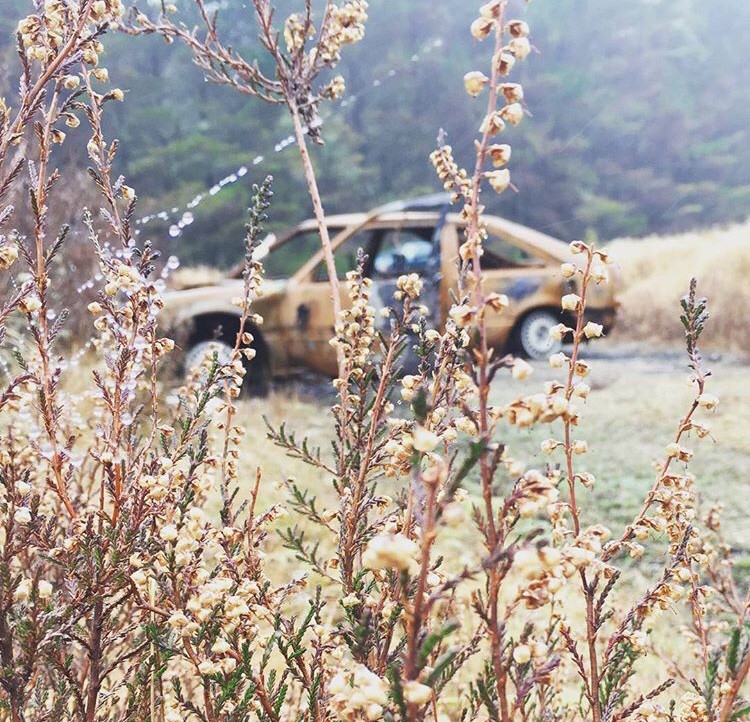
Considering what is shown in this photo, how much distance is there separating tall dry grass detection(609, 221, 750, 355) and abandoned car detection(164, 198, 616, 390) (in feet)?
6.63

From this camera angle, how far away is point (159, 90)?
20.0 metres

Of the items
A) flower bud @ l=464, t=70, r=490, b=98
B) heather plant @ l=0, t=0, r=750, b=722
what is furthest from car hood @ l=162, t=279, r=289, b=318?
flower bud @ l=464, t=70, r=490, b=98

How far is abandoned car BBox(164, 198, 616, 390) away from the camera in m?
6.82

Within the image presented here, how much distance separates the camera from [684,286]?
33.7ft

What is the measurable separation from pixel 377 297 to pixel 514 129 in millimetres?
15916

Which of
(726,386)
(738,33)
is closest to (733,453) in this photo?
(726,386)

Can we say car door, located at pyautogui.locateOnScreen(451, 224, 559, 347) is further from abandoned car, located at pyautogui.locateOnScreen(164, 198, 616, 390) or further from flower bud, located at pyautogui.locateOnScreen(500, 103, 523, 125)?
flower bud, located at pyautogui.locateOnScreen(500, 103, 523, 125)

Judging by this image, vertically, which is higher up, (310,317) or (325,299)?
(325,299)

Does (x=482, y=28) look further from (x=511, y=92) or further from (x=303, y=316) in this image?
(x=303, y=316)

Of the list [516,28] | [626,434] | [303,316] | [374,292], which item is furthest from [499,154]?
[303,316]

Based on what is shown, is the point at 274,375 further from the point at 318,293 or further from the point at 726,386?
the point at 726,386

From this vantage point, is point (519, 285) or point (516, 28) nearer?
point (516, 28)

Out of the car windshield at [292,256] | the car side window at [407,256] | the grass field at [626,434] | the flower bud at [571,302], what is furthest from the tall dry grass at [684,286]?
the car windshield at [292,256]

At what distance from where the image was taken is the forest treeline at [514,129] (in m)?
18.6
